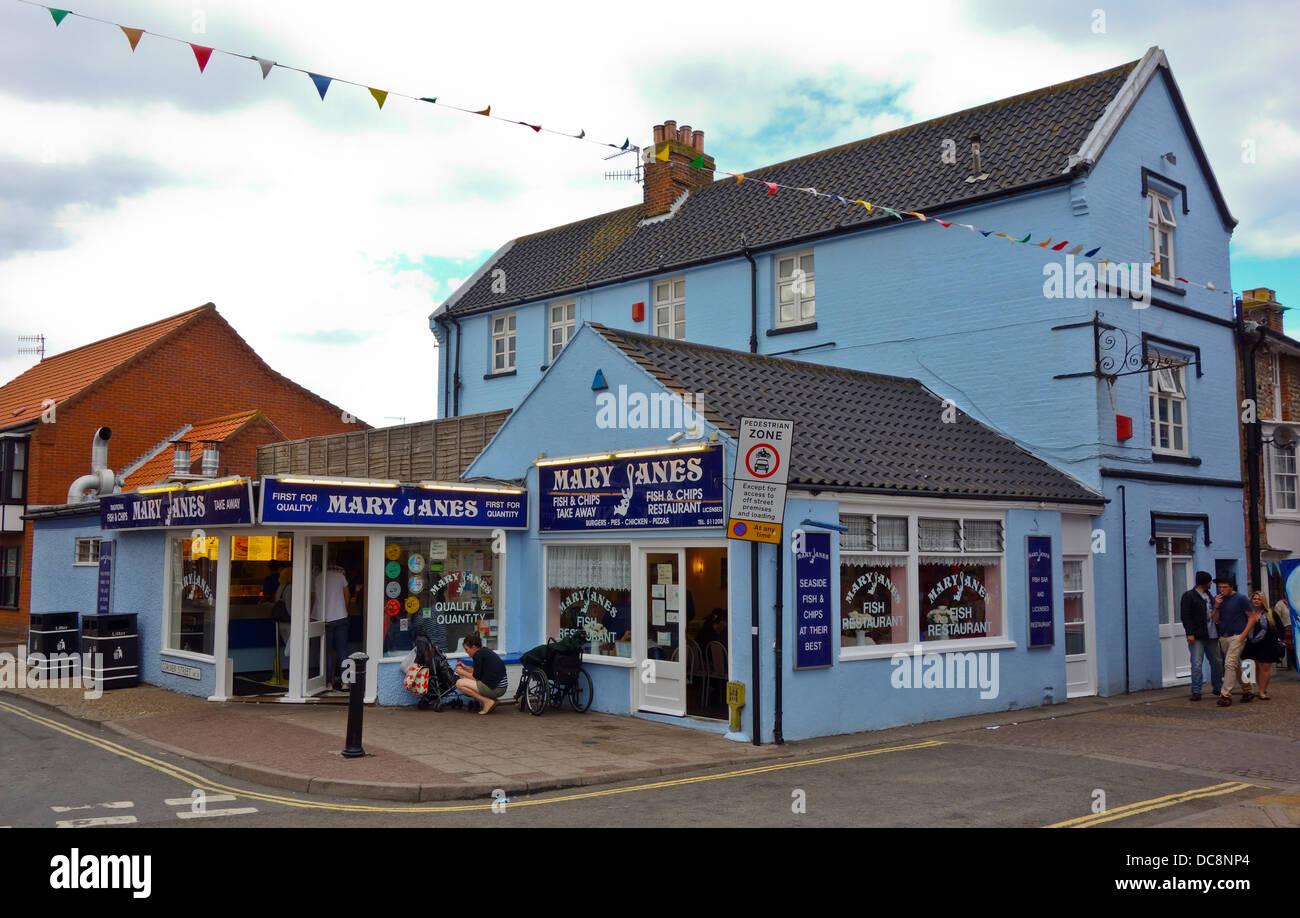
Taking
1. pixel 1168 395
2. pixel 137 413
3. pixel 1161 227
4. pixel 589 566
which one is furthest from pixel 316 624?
pixel 137 413

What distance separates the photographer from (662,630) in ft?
45.9

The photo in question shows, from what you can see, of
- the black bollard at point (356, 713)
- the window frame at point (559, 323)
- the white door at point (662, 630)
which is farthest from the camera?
the window frame at point (559, 323)

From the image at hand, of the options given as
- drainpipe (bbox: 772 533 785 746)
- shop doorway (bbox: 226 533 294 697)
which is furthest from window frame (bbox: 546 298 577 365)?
drainpipe (bbox: 772 533 785 746)

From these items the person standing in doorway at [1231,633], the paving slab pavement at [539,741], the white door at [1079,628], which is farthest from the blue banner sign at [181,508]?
the person standing in doorway at [1231,633]

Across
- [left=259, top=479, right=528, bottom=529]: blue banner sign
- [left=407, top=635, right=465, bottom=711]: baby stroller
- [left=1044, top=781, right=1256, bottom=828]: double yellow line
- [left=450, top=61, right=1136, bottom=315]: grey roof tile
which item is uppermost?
[left=450, top=61, right=1136, bottom=315]: grey roof tile

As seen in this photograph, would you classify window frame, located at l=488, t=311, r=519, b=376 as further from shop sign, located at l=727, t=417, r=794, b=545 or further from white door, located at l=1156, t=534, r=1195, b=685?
white door, located at l=1156, t=534, r=1195, b=685

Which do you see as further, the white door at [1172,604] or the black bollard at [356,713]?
the white door at [1172,604]

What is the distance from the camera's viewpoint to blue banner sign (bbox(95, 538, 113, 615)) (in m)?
19.0

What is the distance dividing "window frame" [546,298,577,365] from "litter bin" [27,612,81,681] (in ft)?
37.8

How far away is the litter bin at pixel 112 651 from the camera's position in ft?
55.4

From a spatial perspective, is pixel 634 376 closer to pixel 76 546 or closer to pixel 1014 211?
pixel 1014 211

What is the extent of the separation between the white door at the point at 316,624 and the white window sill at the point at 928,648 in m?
7.45

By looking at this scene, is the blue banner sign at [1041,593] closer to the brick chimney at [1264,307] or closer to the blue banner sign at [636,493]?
the blue banner sign at [636,493]
